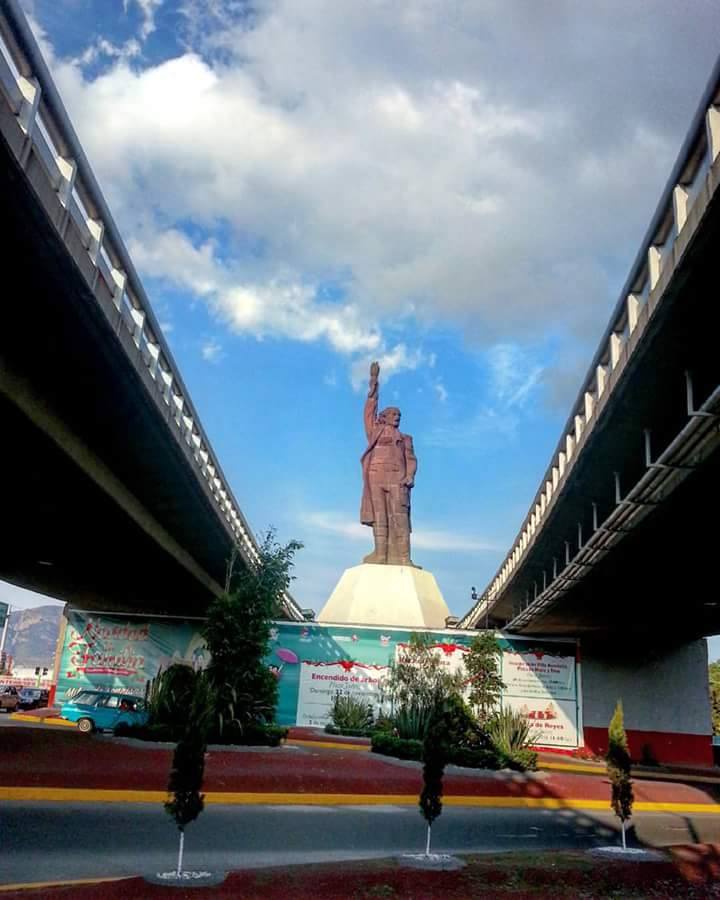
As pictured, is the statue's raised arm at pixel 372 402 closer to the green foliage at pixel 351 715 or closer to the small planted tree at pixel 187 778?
the green foliage at pixel 351 715

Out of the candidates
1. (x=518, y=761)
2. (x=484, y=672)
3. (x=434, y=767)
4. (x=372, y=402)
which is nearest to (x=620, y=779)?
(x=434, y=767)

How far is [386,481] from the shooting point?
165ft

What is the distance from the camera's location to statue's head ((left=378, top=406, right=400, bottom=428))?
5178 cm

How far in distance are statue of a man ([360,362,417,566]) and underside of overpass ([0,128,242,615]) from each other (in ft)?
54.9

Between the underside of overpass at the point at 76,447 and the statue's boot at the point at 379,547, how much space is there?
51.8 feet

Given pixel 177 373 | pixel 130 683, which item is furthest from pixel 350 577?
pixel 177 373

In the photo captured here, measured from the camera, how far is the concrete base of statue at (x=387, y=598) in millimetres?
42094

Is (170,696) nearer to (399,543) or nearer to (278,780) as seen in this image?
(278,780)

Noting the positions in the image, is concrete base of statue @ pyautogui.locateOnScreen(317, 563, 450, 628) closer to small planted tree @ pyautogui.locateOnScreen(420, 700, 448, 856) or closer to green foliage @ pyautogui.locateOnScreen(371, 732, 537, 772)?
green foliage @ pyautogui.locateOnScreen(371, 732, 537, 772)

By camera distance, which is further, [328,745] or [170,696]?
[328,745]

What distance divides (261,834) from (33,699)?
37537 mm

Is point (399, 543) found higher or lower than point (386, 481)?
lower

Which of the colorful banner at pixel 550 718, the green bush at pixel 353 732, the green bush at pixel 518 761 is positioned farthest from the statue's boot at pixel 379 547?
the green bush at pixel 518 761

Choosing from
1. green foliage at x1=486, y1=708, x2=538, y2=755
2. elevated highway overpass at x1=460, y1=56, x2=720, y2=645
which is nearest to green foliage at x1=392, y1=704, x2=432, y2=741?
green foliage at x1=486, y1=708, x2=538, y2=755
